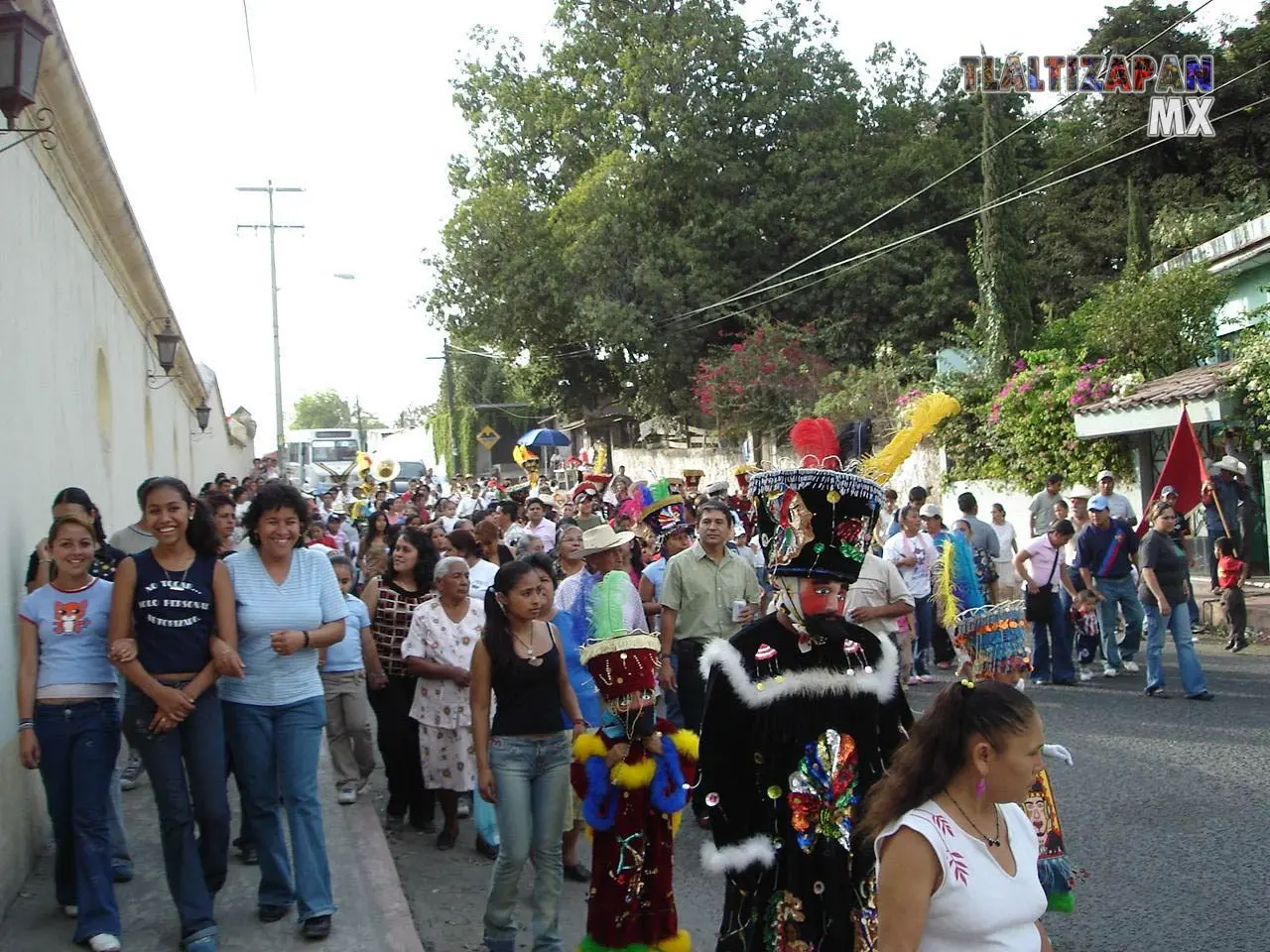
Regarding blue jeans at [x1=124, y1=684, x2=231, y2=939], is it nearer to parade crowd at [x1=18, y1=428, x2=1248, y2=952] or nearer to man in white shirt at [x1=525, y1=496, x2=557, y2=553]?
parade crowd at [x1=18, y1=428, x2=1248, y2=952]

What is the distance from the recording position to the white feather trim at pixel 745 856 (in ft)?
13.1

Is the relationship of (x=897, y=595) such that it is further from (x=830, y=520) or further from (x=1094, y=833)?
(x=830, y=520)

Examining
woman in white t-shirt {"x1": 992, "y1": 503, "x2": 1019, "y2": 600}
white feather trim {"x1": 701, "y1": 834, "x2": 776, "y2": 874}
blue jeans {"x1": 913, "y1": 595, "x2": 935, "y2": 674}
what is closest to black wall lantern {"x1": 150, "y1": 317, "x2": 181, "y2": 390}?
blue jeans {"x1": 913, "y1": 595, "x2": 935, "y2": 674}

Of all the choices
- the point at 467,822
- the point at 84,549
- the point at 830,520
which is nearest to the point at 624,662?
the point at 830,520

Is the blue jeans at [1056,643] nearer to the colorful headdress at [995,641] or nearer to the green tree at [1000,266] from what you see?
the colorful headdress at [995,641]

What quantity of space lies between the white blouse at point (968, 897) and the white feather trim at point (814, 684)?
4.08ft

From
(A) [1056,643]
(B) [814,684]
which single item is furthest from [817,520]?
(A) [1056,643]

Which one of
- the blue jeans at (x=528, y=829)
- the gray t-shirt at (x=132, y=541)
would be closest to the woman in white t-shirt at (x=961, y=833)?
the blue jeans at (x=528, y=829)

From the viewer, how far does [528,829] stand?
525 centimetres

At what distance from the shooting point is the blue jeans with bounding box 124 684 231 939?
525 cm

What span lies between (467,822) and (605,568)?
1.83 metres

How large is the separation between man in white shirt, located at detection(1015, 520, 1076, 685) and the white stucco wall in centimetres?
815

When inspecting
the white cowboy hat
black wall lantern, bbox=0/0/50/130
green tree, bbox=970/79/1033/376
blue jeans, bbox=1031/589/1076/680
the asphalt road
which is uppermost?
green tree, bbox=970/79/1033/376

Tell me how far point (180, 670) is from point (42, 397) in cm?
295
